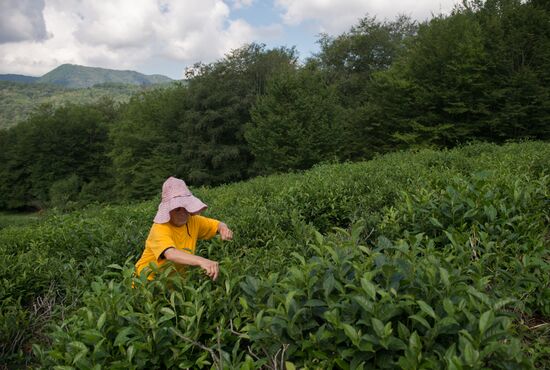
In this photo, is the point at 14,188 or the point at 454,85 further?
the point at 14,188

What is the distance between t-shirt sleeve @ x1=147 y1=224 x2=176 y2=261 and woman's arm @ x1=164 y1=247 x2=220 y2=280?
0.10m

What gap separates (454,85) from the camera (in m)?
22.9

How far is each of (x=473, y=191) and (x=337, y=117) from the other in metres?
24.9

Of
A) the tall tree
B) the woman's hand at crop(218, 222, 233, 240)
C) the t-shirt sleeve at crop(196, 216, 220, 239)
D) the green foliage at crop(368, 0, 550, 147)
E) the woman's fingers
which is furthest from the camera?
the tall tree

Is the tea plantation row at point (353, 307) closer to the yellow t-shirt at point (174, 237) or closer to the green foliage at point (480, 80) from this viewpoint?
the yellow t-shirt at point (174, 237)

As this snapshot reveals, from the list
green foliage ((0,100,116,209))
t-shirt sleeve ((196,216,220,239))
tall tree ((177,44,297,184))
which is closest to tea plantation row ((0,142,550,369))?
t-shirt sleeve ((196,216,220,239))

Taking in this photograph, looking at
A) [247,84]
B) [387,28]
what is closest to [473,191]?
[247,84]

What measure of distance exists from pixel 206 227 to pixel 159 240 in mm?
630

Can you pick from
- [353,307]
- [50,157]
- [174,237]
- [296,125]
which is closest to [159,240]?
[174,237]

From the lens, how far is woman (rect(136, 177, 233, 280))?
3393 millimetres

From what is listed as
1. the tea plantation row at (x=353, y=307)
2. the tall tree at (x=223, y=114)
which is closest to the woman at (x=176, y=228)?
the tea plantation row at (x=353, y=307)

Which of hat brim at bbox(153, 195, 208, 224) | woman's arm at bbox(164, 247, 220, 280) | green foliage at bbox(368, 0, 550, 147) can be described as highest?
green foliage at bbox(368, 0, 550, 147)

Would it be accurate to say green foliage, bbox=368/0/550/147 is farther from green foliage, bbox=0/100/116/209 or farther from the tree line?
green foliage, bbox=0/100/116/209

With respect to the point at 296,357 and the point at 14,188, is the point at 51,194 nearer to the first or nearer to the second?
the point at 14,188
